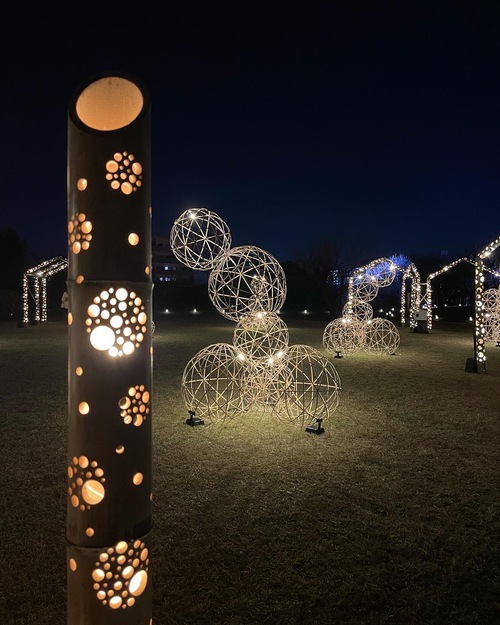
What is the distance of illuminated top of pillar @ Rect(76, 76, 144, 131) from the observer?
66.9 inches

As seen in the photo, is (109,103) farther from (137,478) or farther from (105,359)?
(137,478)

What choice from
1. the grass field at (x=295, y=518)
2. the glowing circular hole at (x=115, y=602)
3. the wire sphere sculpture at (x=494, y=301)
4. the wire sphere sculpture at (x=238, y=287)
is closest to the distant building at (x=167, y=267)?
the wire sphere sculpture at (x=494, y=301)

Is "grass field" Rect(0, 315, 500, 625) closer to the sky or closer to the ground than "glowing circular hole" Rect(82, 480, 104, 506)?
closer to the ground

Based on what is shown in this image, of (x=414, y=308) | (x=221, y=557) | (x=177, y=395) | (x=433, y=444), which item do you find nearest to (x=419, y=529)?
(x=221, y=557)

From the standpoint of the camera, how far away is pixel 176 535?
11.4 ft

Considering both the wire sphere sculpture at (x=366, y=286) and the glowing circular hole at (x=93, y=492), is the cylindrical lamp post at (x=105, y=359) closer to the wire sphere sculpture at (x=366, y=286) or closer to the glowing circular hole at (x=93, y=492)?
the glowing circular hole at (x=93, y=492)

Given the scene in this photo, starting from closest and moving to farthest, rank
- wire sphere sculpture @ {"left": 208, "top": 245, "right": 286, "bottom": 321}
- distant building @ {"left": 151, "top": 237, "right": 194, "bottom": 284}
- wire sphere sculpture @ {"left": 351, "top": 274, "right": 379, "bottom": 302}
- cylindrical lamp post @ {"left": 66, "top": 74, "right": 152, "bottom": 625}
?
cylindrical lamp post @ {"left": 66, "top": 74, "right": 152, "bottom": 625} → wire sphere sculpture @ {"left": 208, "top": 245, "right": 286, "bottom": 321} → wire sphere sculpture @ {"left": 351, "top": 274, "right": 379, "bottom": 302} → distant building @ {"left": 151, "top": 237, "right": 194, "bottom": 284}

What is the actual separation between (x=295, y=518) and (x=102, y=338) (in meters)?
2.73

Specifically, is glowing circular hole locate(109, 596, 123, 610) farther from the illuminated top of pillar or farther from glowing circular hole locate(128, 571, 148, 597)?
the illuminated top of pillar

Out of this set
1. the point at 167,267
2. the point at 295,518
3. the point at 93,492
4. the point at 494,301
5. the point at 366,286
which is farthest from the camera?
the point at 167,267

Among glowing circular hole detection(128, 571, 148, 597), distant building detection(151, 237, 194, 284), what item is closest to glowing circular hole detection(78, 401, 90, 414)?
glowing circular hole detection(128, 571, 148, 597)

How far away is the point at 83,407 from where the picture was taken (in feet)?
5.54

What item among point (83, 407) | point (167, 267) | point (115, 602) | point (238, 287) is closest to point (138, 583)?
point (115, 602)

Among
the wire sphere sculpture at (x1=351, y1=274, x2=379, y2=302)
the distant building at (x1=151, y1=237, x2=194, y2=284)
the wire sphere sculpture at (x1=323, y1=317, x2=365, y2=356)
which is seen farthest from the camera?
the distant building at (x1=151, y1=237, x2=194, y2=284)
